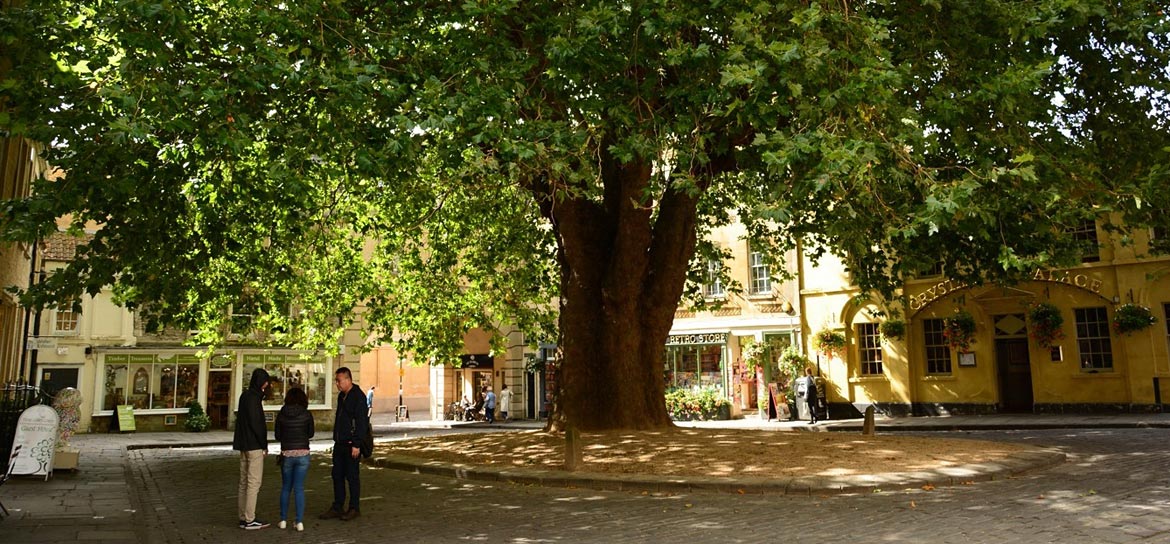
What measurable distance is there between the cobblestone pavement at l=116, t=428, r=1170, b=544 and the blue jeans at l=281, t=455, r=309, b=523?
0.25m

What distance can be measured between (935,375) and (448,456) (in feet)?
61.0

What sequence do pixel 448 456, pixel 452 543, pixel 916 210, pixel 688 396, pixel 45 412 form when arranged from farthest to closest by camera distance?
pixel 688 396 < pixel 448 456 < pixel 45 412 < pixel 916 210 < pixel 452 543

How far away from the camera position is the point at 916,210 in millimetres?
9227

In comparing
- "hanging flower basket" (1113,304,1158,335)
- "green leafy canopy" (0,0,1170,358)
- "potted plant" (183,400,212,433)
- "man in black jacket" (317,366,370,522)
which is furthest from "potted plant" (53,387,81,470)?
"hanging flower basket" (1113,304,1158,335)

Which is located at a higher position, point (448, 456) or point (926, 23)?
point (926, 23)

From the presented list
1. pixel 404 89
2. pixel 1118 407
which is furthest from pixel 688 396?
pixel 404 89

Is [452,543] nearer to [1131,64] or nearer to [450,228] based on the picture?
[1131,64]

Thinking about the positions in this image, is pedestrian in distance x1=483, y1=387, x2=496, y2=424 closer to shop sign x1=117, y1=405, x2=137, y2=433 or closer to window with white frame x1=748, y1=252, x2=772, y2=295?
window with white frame x1=748, y1=252, x2=772, y2=295

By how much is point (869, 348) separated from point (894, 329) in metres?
1.57

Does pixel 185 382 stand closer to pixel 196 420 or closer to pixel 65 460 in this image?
pixel 196 420

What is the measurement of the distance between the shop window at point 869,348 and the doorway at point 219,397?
25.4 meters

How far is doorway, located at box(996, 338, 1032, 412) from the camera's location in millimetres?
26547

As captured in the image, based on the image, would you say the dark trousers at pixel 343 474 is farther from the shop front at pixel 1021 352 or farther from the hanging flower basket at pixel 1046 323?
the hanging flower basket at pixel 1046 323

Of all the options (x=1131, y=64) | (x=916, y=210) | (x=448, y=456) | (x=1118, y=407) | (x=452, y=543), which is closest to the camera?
(x=452, y=543)
